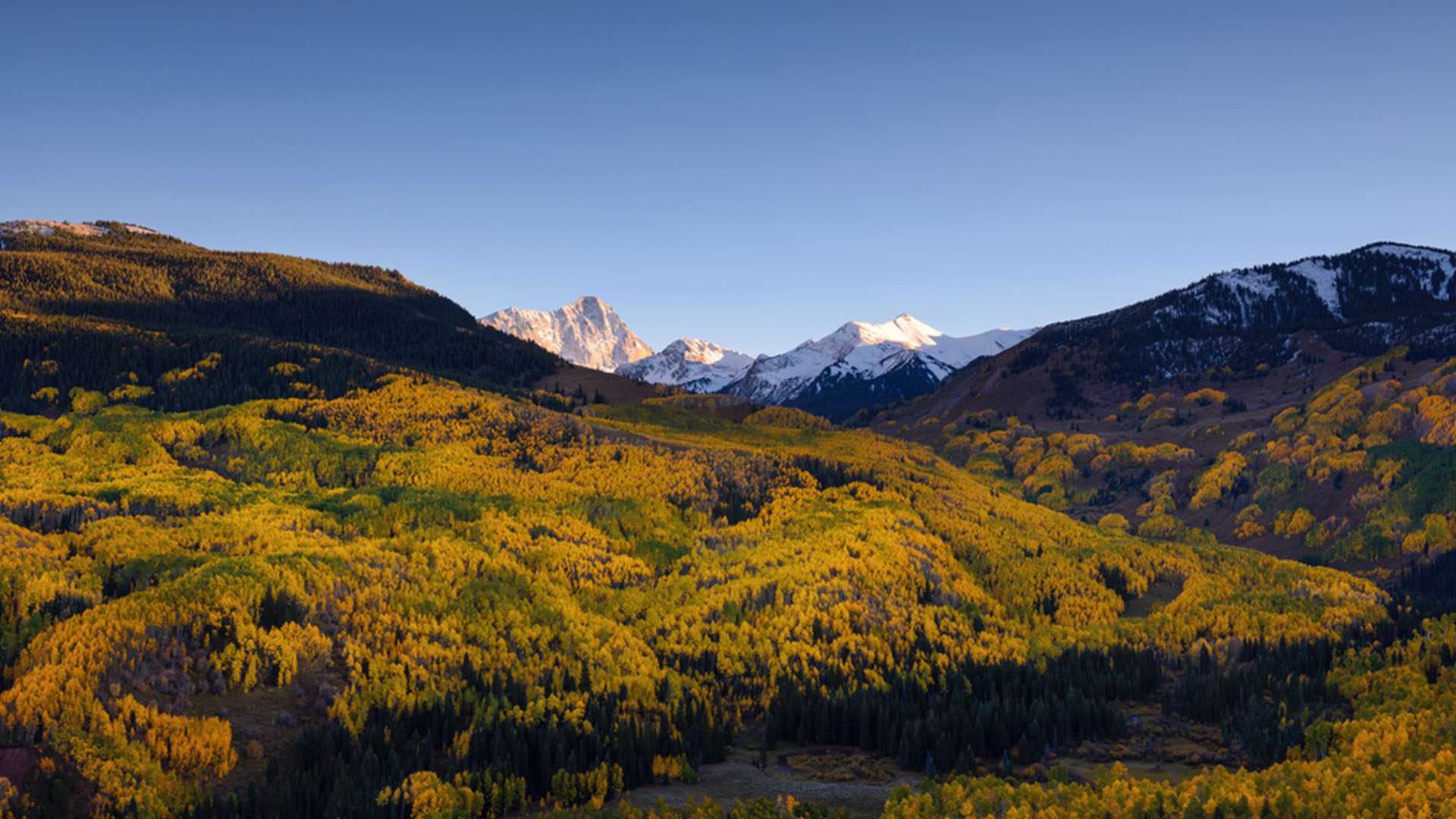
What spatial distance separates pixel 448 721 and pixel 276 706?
39.3 ft

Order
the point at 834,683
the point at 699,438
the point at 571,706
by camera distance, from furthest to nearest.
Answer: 1. the point at 699,438
2. the point at 834,683
3. the point at 571,706

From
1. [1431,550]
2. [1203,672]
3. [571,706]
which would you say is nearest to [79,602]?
[571,706]

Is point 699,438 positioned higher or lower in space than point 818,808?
higher

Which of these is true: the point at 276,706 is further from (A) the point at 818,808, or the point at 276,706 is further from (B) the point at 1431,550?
(B) the point at 1431,550

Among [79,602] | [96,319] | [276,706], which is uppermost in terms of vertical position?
[96,319]

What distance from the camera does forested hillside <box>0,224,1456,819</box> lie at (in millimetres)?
57938

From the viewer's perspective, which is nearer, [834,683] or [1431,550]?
[834,683]

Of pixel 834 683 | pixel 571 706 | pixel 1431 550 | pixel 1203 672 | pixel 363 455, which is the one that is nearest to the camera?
pixel 571 706

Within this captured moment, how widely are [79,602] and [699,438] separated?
4389 inches

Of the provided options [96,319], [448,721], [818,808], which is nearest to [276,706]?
[448,721]

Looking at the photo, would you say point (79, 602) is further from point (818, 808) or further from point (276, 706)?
point (818, 808)

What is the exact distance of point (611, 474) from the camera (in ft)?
432

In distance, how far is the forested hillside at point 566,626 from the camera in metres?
57.9

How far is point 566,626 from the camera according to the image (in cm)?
8744
